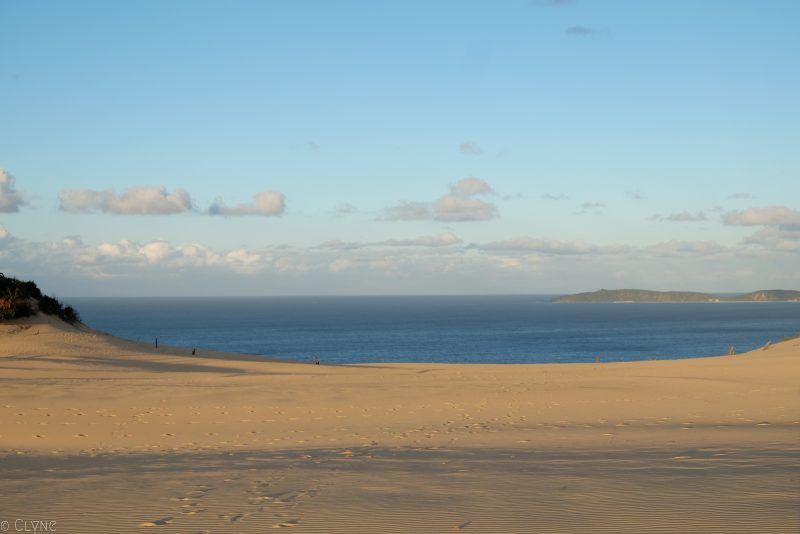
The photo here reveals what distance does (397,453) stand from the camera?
42.2 ft

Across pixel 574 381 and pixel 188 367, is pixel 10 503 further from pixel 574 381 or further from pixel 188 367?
pixel 188 367

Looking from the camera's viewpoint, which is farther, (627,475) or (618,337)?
(618,337)

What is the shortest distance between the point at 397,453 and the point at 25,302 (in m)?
30.9

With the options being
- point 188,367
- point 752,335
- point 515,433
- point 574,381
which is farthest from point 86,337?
point 752,335

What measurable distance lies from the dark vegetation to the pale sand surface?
10106 mm

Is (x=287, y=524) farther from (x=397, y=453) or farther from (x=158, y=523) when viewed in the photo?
(x=397, y=453)

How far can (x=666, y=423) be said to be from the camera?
1647cm

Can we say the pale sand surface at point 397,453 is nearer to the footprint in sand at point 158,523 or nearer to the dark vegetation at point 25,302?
the footprint in sand at point 158,523

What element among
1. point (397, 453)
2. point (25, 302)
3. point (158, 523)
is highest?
point (25, 302)

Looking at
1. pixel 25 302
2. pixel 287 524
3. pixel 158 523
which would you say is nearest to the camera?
pixel 287 524

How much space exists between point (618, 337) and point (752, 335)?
17.8 metres

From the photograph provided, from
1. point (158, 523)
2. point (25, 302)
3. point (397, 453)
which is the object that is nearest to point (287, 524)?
point (158, 523)

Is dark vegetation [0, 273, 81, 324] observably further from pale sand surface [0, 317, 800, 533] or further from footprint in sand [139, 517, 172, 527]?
footprint in sand [139, 517, 172, 527]

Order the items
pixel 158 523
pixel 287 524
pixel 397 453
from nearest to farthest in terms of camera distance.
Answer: pixel 287 524 < pixel 158 523 < pixel 397 453
